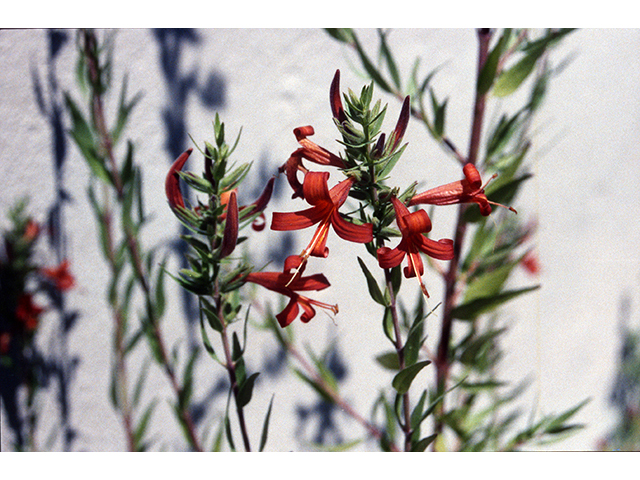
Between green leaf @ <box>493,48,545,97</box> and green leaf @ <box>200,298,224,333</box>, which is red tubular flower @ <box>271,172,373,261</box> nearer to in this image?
green leaf @ <box>200,298,224,333</box>

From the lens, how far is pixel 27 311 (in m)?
0.63

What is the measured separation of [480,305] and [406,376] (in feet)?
0.62

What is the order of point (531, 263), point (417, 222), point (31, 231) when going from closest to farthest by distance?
point (417, 222) → point (31, 231) → point (531, 263)

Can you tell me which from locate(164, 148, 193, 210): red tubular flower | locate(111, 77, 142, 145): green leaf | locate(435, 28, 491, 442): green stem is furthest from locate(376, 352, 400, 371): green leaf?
locate(111, 77, 142, 145): green leaf

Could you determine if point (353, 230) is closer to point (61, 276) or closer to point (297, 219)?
point (297, 219)

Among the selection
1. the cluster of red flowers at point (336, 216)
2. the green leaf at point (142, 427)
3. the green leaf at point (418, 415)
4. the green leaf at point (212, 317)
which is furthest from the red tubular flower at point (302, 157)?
the green leaf at point (142, 427)

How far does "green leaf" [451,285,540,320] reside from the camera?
479 mm

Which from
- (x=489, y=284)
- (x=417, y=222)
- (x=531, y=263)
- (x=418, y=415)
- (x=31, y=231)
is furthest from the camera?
(x=531, y=263)

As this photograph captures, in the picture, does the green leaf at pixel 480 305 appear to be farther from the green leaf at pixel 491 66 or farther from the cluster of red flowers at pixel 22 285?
the cluster of red flowers at pixel 22 285

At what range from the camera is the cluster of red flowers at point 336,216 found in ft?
0.95

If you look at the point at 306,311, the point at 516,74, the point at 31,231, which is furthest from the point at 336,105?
the point at 31,231

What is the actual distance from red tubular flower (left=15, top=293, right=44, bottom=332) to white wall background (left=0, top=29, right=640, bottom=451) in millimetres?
26
